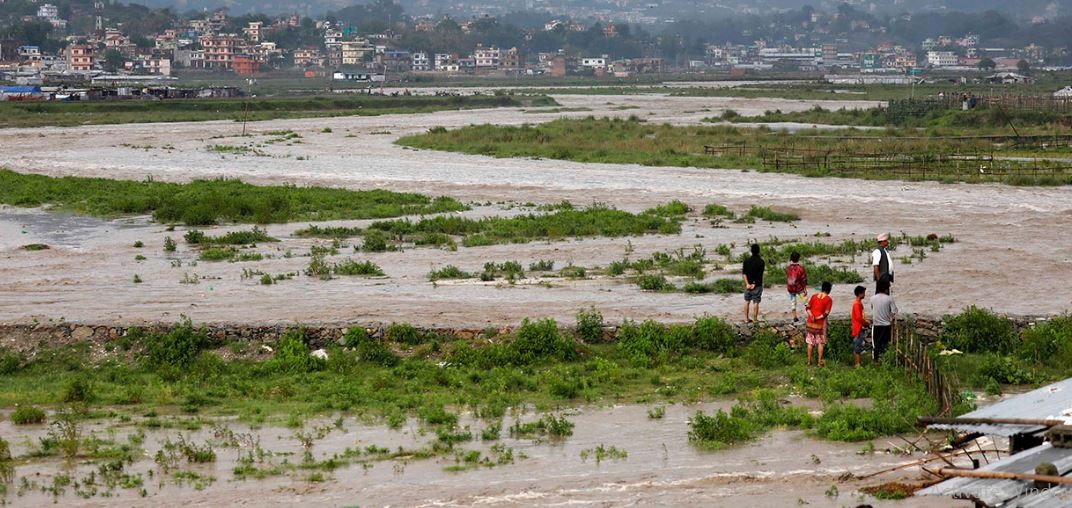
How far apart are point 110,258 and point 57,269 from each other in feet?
5.28

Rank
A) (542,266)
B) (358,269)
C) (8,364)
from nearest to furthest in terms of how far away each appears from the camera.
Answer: (8,364) < (358,269) < (542,266)

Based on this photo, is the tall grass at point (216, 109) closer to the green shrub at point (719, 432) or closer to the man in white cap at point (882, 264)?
the man in white cap at point (882, 264)

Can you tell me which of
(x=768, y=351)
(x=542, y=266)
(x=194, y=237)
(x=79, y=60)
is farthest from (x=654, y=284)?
(x=79, y=60)

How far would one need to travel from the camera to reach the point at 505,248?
28953 millimetres

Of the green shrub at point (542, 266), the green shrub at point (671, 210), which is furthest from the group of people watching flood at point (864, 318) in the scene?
the green shrub at point (671, 210)

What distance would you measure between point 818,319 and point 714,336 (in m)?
1.74

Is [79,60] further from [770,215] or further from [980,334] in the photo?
[980,334]

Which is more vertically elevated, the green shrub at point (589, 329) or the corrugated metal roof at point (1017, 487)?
the corrugated metal roof at point (1017, 487)

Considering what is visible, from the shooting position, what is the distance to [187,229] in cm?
3312

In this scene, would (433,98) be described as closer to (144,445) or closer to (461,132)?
(461,132)

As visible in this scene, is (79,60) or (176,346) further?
(79,60)

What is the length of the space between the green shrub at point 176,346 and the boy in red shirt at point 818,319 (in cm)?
784

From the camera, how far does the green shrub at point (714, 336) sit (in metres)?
18.5

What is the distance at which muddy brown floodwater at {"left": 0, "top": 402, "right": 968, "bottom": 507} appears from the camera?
12.9 meters
